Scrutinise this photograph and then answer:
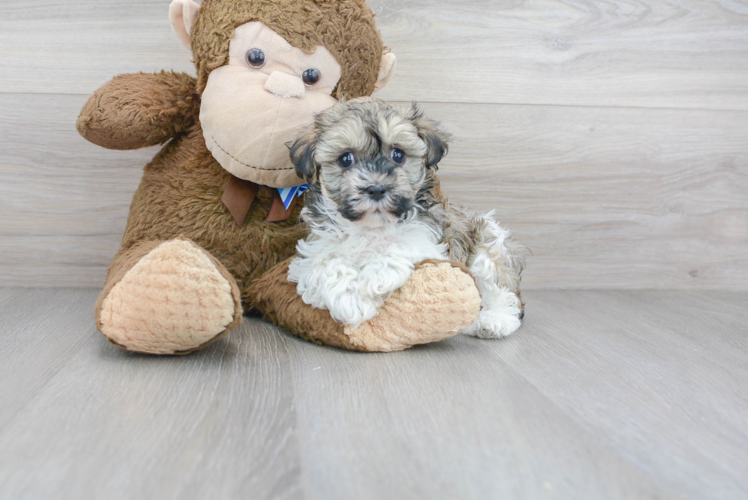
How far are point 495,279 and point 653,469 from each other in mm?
760

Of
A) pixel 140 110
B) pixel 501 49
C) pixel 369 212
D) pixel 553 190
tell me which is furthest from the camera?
pixel 553 190

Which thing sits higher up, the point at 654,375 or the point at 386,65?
the point at 386,65

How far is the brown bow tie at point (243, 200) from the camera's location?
1666 millimetres

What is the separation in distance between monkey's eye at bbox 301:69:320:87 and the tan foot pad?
21.7 inches

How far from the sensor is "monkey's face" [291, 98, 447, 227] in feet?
4.39

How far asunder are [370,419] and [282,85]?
0.84 metres

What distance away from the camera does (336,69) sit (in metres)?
1.56

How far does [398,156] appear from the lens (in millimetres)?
1415

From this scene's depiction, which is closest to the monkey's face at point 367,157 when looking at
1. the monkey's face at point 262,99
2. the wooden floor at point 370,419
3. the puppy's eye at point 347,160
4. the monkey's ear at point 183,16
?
the puppy's eye at point 347,160

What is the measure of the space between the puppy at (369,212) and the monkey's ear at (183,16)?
47 centimetres

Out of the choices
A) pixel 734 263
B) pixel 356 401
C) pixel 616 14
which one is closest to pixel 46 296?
pixel 356 401

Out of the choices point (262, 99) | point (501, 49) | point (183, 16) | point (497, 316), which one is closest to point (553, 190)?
point (501, 49)

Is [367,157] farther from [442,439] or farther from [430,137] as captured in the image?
[442,439]

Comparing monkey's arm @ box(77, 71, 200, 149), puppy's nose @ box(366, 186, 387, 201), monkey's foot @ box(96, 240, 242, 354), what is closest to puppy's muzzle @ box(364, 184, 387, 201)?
puppy's nose @ box(366, 186, 387, 201)
